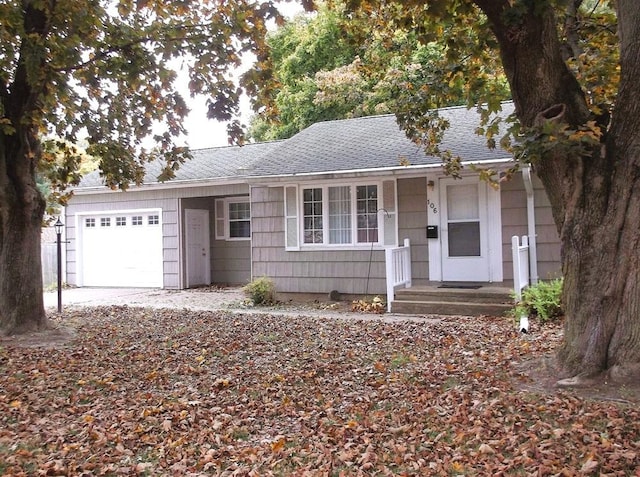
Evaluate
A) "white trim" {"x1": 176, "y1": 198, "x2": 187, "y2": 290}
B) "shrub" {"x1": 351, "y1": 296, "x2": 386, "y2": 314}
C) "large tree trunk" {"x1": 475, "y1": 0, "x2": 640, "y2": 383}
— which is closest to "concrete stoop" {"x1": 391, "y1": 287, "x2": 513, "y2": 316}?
"shrub" {"x1": 351, "y1": 296, "x2": 386, "y2": 314}

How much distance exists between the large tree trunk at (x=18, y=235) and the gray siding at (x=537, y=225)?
25.9 feet

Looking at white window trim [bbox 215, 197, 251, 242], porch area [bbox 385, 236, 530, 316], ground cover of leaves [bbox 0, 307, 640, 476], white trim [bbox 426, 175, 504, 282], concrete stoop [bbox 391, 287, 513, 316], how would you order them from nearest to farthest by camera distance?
ground cover of leaves [bbox 0, 307, 640, 476] < porch area [bbox 385, 236, 530, 316] < concrete stoop [bbox 391, 287, 513, 316] < white trim [bbox 426, 175, 504, 282] < white window trim [bbox 215, 197, 251, 242]

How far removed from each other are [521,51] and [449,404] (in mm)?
3197

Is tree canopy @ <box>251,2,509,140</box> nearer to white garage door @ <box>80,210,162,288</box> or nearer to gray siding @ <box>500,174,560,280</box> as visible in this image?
gray siding @ <box>500,174,560,280</box>

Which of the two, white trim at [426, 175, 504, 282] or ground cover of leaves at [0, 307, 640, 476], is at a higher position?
white trim at [426, 175, 504, 282]

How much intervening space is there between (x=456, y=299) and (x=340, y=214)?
3.19 meters

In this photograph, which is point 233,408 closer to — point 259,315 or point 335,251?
point 259,315

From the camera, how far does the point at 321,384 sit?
5.66 metres

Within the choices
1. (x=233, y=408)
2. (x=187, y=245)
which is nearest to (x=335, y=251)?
(x=187, y=245)

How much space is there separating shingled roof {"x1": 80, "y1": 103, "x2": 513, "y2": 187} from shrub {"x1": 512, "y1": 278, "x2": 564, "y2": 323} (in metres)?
2.44

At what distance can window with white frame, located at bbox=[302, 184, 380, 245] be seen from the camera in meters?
11.5

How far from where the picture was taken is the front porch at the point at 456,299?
370 inches

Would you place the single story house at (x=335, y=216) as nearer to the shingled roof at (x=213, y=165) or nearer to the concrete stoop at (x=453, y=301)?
the shingled roof at (x=213, y=165)

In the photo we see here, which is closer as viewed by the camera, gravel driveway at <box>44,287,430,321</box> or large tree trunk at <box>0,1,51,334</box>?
large tree trunk at <box>0,1,51,334</box>
